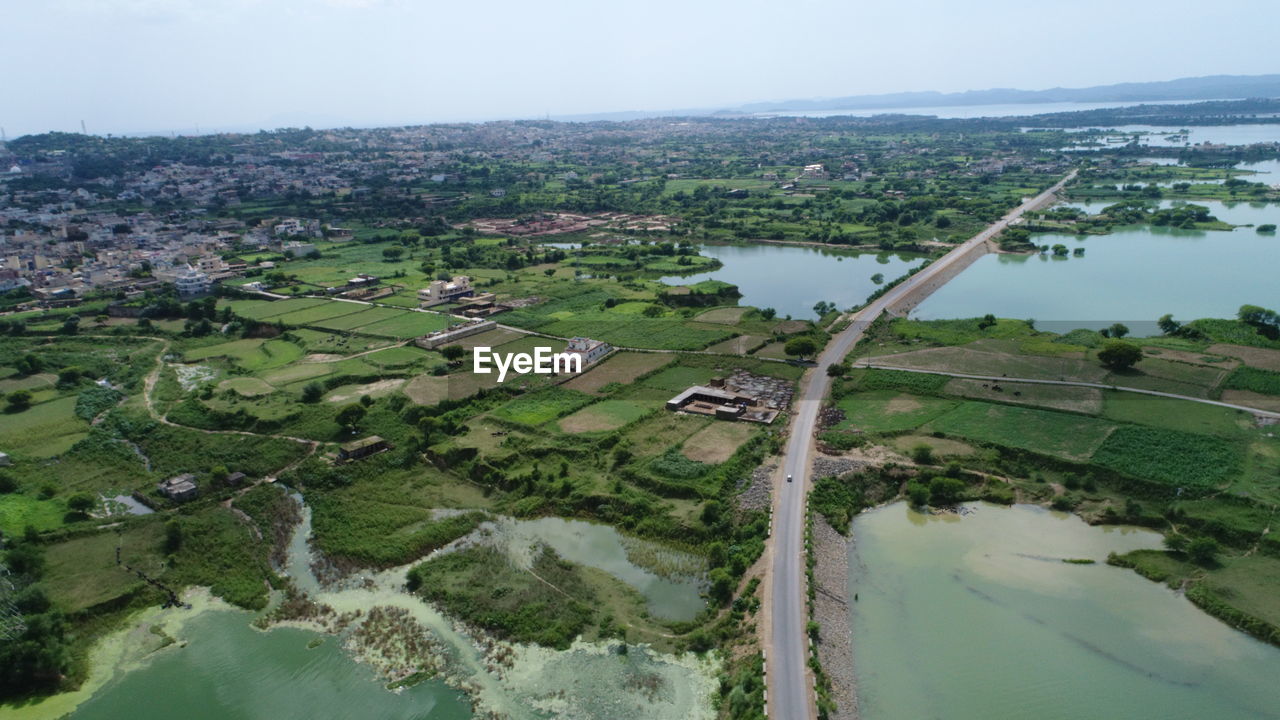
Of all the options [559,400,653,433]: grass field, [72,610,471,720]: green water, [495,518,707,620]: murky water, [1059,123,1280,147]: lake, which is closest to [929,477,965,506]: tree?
[495,518,707,620]: murky water

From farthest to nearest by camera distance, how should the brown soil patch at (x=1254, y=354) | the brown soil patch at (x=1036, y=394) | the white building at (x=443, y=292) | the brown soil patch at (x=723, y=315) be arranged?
1. the white building at (x=443, y=292)
2. the brown soil patch at (x=723, y=315)
3. the brown soil patch at (x=1254, y=354)
4. the brown soil patch at (x=1036, y=394)

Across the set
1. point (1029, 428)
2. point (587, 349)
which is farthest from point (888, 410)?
point (587, 349)

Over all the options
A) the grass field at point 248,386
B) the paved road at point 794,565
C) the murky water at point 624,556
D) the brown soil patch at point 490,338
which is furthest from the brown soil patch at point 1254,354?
the grass field at point 248,386

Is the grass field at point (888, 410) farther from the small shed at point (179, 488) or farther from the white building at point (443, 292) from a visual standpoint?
the white building at point (443, 292)

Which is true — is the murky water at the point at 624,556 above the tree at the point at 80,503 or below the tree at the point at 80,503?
below

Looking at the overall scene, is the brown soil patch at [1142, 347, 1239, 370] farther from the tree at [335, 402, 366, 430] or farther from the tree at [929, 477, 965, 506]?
the tree at [335, 402, 366, 430]

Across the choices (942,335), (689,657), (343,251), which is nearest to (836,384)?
(942,335)

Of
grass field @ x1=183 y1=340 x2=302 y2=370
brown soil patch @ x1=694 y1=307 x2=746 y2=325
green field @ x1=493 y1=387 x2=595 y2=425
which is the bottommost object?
green field @ x1=493 y1=387 x2=595 y2=425
